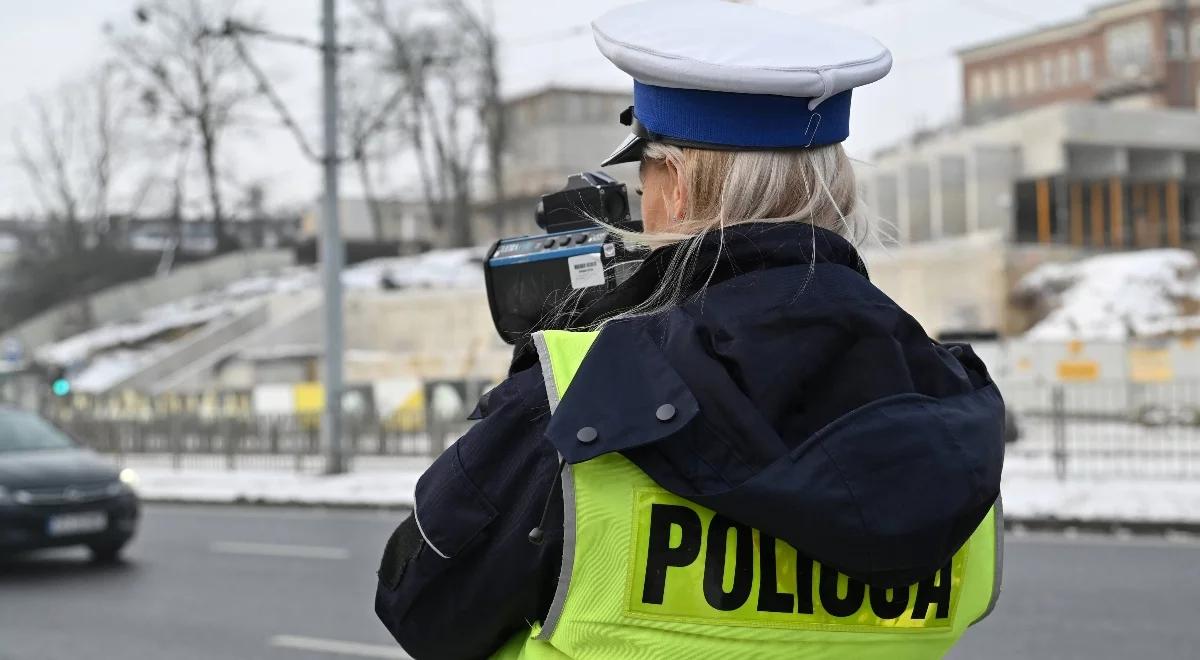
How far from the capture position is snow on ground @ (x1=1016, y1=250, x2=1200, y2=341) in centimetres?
2994

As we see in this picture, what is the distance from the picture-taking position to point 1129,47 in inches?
2350

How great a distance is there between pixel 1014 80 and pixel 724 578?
72.3 meters

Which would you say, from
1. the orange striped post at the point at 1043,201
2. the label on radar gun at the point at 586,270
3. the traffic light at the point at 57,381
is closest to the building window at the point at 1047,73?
the orange striped post at the point at 1043,201

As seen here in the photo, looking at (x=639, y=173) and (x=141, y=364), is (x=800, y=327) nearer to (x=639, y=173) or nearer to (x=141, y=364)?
(x=639, y=173)

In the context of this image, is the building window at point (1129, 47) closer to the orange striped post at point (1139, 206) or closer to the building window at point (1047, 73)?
→ the building window at point (1047, 73)

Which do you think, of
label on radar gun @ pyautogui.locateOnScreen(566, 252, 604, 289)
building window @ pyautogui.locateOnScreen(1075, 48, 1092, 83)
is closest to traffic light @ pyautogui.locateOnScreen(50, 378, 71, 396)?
label on radar gun @ pyautogui.locateOnScreen(566, 252, 604, 289)

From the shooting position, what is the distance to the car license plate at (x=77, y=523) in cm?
1075

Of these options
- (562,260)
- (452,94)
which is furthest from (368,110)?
(562,260)

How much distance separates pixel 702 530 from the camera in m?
1.47

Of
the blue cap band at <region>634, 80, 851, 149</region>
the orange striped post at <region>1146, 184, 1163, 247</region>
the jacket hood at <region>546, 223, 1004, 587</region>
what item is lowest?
the orange striped post at <region>1146, 184, 1163, 247</region>

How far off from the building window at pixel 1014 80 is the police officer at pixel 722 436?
71.3 metres

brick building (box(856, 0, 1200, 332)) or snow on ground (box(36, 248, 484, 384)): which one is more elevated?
brick building (box(856, 0, 1200, 332))

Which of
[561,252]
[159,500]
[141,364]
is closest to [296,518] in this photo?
[159,500]

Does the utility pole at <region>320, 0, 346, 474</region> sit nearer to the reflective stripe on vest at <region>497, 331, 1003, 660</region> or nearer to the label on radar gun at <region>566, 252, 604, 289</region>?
the label on radar gun at <region>566, 252, 604, 289</region>
